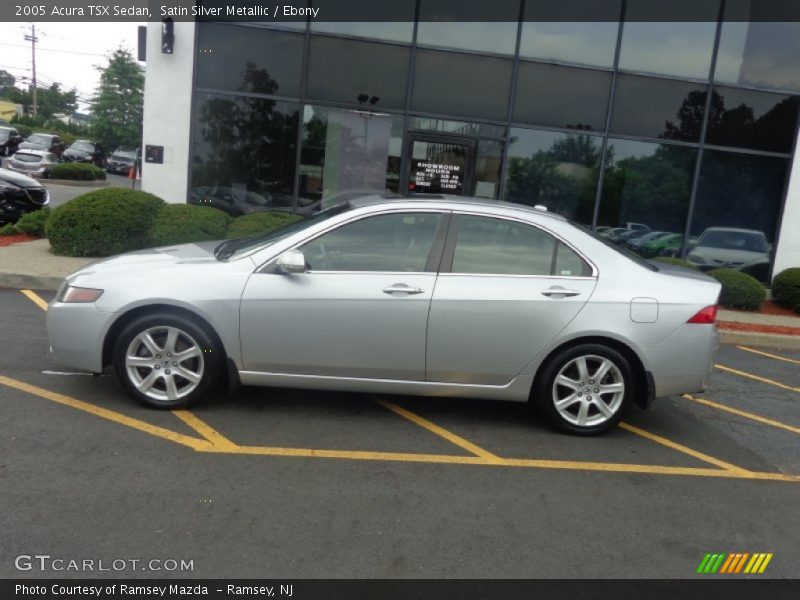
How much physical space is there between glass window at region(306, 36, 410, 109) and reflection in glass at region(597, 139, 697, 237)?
158 inches

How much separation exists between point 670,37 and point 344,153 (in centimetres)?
618

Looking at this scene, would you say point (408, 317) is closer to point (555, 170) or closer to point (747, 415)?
point (747, 415)

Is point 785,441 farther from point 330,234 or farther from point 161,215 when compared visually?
point 161,215

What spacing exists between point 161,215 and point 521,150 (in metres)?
6.22

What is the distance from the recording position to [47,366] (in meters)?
5.52

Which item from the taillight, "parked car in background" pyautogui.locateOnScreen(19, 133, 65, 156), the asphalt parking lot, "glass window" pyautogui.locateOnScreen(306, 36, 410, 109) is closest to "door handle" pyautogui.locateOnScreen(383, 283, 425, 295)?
the asphalt parking lot

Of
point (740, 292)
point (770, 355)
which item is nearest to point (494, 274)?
point (770, 355)

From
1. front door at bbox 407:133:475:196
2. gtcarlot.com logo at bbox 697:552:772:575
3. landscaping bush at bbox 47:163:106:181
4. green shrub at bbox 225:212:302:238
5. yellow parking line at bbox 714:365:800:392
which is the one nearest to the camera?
gtcarlot.com logo at bbox 697:552:772:575

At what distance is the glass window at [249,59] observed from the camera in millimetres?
11500

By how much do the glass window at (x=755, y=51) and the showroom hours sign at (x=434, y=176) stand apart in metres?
5.05

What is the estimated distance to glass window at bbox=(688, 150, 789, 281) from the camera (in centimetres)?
1262

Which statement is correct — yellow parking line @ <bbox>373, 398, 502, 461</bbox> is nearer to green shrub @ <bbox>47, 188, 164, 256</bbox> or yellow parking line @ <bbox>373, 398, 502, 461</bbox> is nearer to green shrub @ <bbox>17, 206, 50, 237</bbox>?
green shrub @ <bbox>47, 188, 164, 256</bbox>

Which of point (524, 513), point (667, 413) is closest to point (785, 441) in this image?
point (667, 413)

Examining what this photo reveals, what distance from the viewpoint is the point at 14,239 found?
37.2 ft
